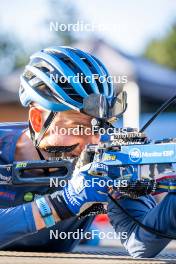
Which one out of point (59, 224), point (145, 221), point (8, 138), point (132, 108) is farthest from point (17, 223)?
point (132, 108)

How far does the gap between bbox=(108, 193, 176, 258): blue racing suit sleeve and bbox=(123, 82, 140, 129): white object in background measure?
616mm

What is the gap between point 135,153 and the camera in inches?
96.9

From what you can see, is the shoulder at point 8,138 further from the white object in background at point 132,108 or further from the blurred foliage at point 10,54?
the blurred foliage at point 10,54

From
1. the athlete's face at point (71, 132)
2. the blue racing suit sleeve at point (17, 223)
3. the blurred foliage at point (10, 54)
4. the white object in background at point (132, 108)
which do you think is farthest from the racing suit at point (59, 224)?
the blurred foliage at point (10, 54)

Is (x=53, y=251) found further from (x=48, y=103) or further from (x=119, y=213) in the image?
(x=48, y=103)

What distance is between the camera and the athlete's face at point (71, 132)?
2.85m

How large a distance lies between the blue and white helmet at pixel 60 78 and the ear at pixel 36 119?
38mm

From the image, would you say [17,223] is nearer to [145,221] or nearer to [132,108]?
[145,221]

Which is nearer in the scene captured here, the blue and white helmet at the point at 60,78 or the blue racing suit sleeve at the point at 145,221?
the blue racing suit sleeve at the point at 145,221

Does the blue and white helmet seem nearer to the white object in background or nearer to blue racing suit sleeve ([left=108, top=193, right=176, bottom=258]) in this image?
the white object in background

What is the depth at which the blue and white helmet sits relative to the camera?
290 centimetres

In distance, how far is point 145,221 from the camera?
8.48 feet

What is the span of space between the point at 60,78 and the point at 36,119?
206 mm

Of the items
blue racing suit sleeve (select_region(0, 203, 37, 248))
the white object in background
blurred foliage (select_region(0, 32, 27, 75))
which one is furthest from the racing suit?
blurred foliage (select_region(0, 32, 27, 75))
